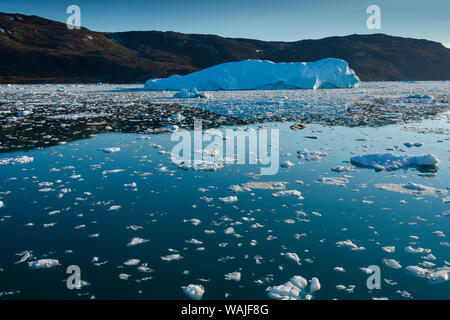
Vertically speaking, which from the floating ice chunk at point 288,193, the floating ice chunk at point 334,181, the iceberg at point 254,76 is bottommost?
the floating ice chunk at point 288,193

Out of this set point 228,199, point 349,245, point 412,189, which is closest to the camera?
point 349,245

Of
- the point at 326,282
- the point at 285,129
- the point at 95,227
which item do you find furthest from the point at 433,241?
the point at 285,129

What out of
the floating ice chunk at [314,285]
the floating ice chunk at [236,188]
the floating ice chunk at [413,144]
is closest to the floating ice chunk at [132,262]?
the floating ice chunk at [314,285]

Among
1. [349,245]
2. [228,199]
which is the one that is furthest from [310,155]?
[349,245]

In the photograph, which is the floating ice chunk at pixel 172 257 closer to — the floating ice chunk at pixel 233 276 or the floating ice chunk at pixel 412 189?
the floating ice chunk at pixel 233 276

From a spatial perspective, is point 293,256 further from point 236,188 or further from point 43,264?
point 43,264
